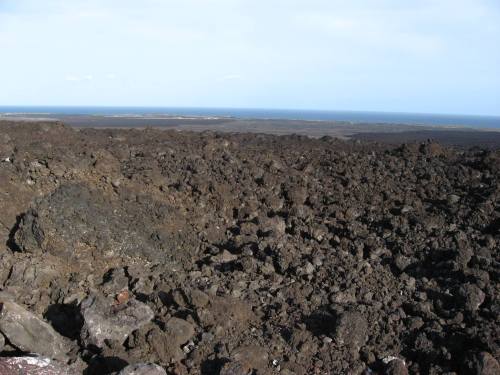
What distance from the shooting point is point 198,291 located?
755 cm

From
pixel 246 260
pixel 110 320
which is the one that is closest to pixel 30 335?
pixel 110 320

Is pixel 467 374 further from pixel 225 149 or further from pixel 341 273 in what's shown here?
pixel 225 149

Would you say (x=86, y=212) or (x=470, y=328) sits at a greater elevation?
(x=86, y=212)

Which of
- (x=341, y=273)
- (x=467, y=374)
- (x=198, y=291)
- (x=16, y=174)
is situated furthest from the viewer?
(x=16, y=174)

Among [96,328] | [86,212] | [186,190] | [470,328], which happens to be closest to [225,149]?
[186,190]

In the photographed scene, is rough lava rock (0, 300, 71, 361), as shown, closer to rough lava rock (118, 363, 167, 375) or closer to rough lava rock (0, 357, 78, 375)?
rough lava rock (0, 357, 78, 375)

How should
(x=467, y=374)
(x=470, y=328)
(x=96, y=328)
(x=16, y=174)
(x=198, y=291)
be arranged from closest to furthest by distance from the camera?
(x=467, y=374)
(x=470, y=328)
(x=96, y=328)
(x=198, y=291)
(x=16, y=174)

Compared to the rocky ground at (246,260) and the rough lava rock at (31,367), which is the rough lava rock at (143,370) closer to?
the rocky ground at (246,260)

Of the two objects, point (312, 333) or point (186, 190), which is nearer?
point (312, 333)

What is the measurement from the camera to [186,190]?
1170 cm

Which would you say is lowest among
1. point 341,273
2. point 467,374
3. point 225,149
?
point 467,374

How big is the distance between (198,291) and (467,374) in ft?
12.1

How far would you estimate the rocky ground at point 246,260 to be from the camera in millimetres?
6637

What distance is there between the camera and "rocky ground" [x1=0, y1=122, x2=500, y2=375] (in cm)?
664
